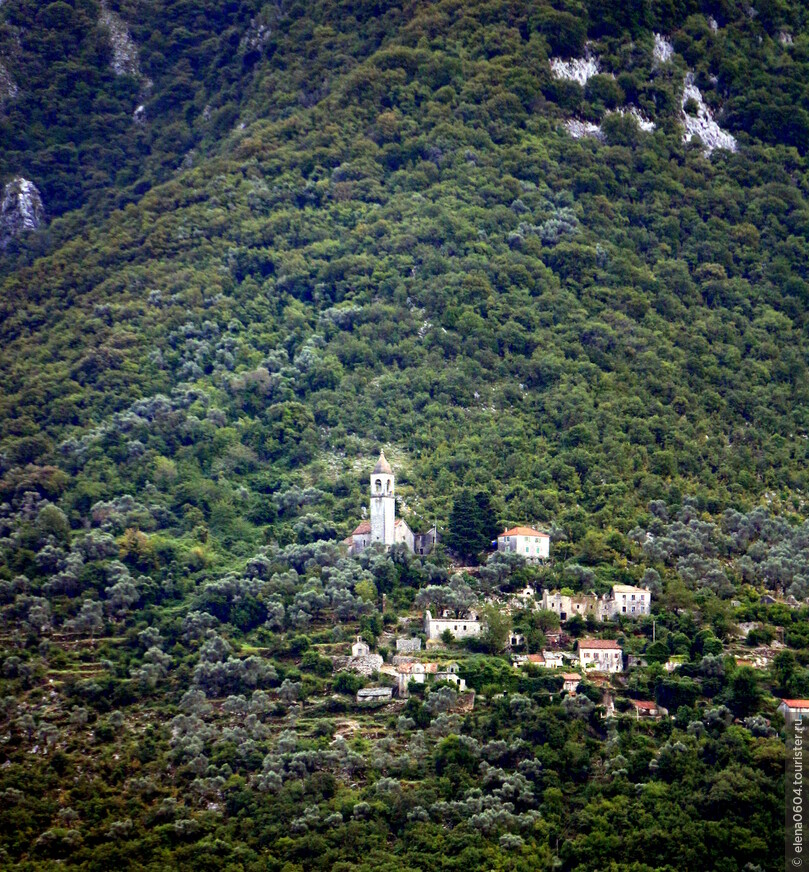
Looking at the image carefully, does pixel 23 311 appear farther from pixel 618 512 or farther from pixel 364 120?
pixel 618 512

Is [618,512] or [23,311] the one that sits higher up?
[23,311]

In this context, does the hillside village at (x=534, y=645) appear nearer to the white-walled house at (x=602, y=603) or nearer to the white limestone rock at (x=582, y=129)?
the white-walled house at (x=602, y=603)

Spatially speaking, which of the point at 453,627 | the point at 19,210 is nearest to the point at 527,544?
the point at 453,627

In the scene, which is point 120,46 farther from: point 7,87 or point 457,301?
point 457,301

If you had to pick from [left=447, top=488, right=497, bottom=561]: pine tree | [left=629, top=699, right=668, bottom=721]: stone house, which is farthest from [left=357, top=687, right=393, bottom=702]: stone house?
[left=447, top=488, right=497, bottom=561]: pine tree

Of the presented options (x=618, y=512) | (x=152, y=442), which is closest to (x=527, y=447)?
(x=618, y=512)
